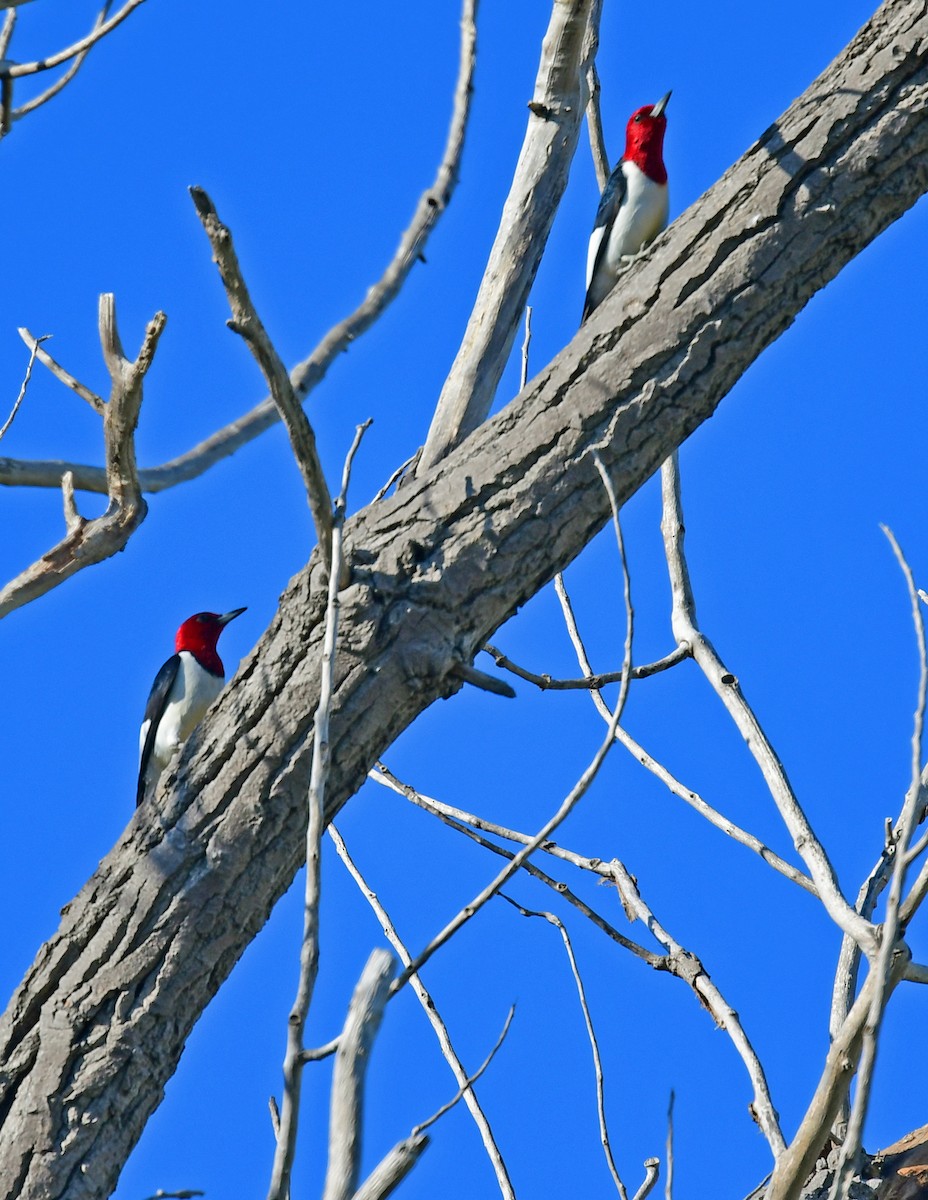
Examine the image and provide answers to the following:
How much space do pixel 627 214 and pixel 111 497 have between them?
3.26 meters

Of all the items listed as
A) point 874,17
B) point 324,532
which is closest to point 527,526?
point 324,532

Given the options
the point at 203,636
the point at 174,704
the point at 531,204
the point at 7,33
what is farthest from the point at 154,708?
the point at 7,33

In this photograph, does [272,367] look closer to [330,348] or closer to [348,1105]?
[330,348]

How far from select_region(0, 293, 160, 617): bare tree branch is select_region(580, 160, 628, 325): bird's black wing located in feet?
9.55

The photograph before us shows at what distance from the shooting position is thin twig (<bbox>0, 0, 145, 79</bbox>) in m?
2.15

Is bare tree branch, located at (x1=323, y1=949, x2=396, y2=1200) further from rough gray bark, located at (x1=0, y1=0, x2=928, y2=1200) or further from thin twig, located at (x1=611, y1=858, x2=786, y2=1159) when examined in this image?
thin twig, located at (x1=611, y1=858, x2=786, y2=1159)

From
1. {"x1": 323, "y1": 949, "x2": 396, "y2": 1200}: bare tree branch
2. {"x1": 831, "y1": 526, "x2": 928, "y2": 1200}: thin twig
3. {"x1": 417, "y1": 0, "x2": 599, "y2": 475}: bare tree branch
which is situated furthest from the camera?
{"x1": 417, "y1": 0, "x2": 599, "y2": 475}: bare tree branch

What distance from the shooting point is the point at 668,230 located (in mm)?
3047

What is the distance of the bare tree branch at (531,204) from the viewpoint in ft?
11.0

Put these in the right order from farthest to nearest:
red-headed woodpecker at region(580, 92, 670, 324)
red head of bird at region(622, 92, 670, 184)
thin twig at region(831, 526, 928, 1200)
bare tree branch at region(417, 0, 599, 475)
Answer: red head of bird at region(622, 92, 670, 184) < red-headed woodpecker at region(580, 92, 670, 324) < bare tree branch at region(417, 0, 599, 475) < thin twig at region(831, 526, 928, 1200)

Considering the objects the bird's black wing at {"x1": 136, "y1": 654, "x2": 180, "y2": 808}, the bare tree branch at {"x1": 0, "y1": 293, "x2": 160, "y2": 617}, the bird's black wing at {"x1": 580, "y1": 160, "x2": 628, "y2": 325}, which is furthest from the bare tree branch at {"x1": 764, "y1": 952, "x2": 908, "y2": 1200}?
the bird's black wing at {"x1": 136, "y1": 654, "x2": 180, "y2": 808}

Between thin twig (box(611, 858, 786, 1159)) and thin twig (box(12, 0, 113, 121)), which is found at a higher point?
thin twig (box(12, 0, 113, 121))

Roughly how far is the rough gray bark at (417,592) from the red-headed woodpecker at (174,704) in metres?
4.03

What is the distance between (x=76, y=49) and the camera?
2242mm
